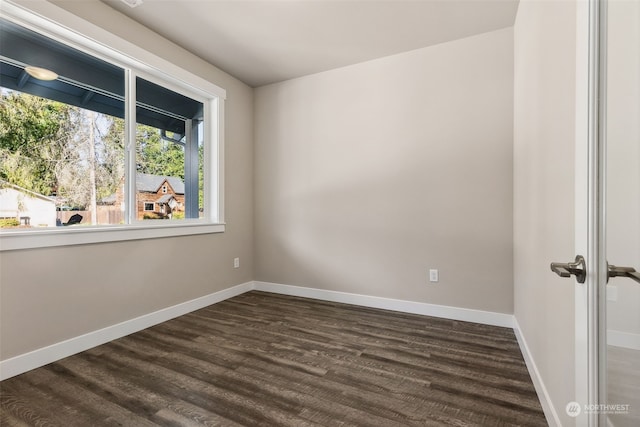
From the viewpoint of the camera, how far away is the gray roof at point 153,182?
2.65 m

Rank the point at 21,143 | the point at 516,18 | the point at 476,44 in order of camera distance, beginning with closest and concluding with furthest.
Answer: the point at 21,143 → the point at 516,18 → the point at 476,44

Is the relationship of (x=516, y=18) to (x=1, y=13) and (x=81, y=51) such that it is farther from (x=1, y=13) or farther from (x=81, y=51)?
(x=1, y=13)

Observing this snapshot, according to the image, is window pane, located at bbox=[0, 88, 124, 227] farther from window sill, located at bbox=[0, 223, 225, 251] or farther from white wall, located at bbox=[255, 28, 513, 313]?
white wall, located at bbox=[255, 28, 513, 313]

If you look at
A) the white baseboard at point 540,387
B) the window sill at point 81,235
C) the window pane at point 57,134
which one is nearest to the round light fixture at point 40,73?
the window pane at point 57,134

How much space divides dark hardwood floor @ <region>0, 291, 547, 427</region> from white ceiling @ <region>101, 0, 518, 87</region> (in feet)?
8.66

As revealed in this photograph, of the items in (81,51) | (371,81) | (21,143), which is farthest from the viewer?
(371,81)

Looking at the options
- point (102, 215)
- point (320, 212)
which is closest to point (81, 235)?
point (102, 215)

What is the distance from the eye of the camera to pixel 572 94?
3.50ft

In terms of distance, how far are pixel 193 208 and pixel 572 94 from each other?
3.18 metres

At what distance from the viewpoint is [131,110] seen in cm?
253

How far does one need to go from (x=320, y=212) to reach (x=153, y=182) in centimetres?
175

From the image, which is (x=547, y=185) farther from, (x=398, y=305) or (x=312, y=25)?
(x=312, y=25)

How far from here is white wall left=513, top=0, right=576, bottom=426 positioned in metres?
1.11

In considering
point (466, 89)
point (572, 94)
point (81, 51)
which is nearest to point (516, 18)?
point (466, 89)
